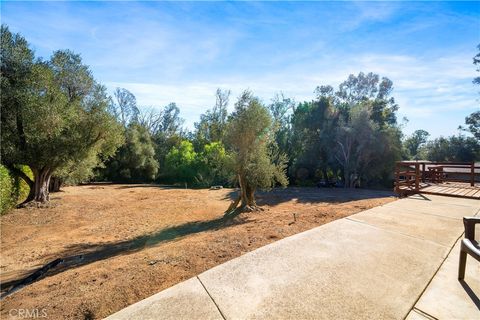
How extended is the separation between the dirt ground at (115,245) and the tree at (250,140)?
5.32 feet

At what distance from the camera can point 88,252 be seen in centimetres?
618

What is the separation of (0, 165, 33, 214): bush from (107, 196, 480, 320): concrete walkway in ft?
32.2

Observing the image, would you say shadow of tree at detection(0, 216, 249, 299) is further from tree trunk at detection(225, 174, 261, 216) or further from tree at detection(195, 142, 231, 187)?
tree at detection(195, 142, 231, 187)

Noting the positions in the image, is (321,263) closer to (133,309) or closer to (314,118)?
(133,309)

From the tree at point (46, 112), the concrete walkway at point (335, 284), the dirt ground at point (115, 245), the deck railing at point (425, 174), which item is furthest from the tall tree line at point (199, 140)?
the concrete walkway at point (335, 284)

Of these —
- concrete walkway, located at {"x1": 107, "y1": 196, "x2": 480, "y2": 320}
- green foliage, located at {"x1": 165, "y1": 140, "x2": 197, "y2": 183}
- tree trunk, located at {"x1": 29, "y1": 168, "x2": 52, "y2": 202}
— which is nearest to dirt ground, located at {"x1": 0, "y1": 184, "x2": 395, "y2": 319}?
concrete walkway, located at {"x1": 107, "y1": 196, "x2": 480, "y2": 320}

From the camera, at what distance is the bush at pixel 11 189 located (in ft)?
28.1

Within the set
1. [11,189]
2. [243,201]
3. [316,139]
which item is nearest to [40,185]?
[11,189]

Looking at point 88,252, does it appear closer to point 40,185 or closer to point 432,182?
point 40,185

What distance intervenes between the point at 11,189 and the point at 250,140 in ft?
32.9

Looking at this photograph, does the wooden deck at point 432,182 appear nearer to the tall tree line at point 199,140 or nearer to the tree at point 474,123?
the tall tree line at point 199,140

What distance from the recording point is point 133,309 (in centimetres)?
232

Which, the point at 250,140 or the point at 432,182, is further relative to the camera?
the point at 432,182

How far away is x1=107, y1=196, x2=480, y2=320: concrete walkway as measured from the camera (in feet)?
7.15
